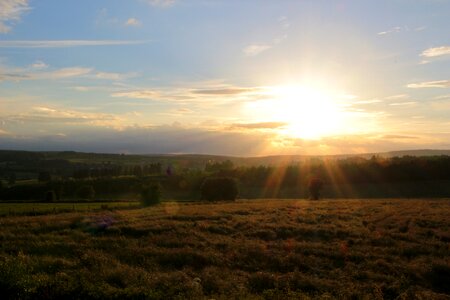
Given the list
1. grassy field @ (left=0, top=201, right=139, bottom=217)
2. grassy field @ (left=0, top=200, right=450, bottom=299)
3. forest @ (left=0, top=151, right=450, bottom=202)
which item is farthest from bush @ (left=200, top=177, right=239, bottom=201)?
grassy field @ (left=0, top=200, right=450, bottom=299)

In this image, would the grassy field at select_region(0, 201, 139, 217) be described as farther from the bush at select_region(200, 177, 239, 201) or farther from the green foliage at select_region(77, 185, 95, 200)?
the green foliage at select_region(77, 185, 95, 200)

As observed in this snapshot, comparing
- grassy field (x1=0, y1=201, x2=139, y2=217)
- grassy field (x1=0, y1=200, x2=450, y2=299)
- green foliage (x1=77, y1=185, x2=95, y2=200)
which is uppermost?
grassy field (x1=0, y1=200, x2=450, y2=299)

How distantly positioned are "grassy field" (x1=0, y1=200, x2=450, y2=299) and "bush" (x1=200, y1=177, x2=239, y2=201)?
47788mm

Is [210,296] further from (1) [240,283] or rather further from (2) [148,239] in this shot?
(2) [148,239]

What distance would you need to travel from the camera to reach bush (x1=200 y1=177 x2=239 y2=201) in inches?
2899

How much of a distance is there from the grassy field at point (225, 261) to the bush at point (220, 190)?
47.8m

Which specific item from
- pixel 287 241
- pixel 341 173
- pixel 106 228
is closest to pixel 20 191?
pixel 341 173

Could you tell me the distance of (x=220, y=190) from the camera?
73.8 meters

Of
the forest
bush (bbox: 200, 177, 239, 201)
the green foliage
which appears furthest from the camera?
the green foliage

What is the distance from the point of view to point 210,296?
1118 cm

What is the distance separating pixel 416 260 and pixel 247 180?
296 feet

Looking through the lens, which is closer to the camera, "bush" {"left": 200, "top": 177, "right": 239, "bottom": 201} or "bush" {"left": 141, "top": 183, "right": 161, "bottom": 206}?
"bush" {"left": 141, "top": 183, "right": 161, "bottom": 206}

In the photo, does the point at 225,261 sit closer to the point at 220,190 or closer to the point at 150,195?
the point at 150,195

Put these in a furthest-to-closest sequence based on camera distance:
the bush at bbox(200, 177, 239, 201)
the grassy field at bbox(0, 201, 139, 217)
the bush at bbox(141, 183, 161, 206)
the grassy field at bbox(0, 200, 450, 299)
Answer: the bush at bbox(200, 177, 239, 201) < the bush at bbox(141, 183, 161, 206) < the grassy field at bbox(0, 201, 139, 217) < the grassy field at bbox(0, 200, 450, 299)
